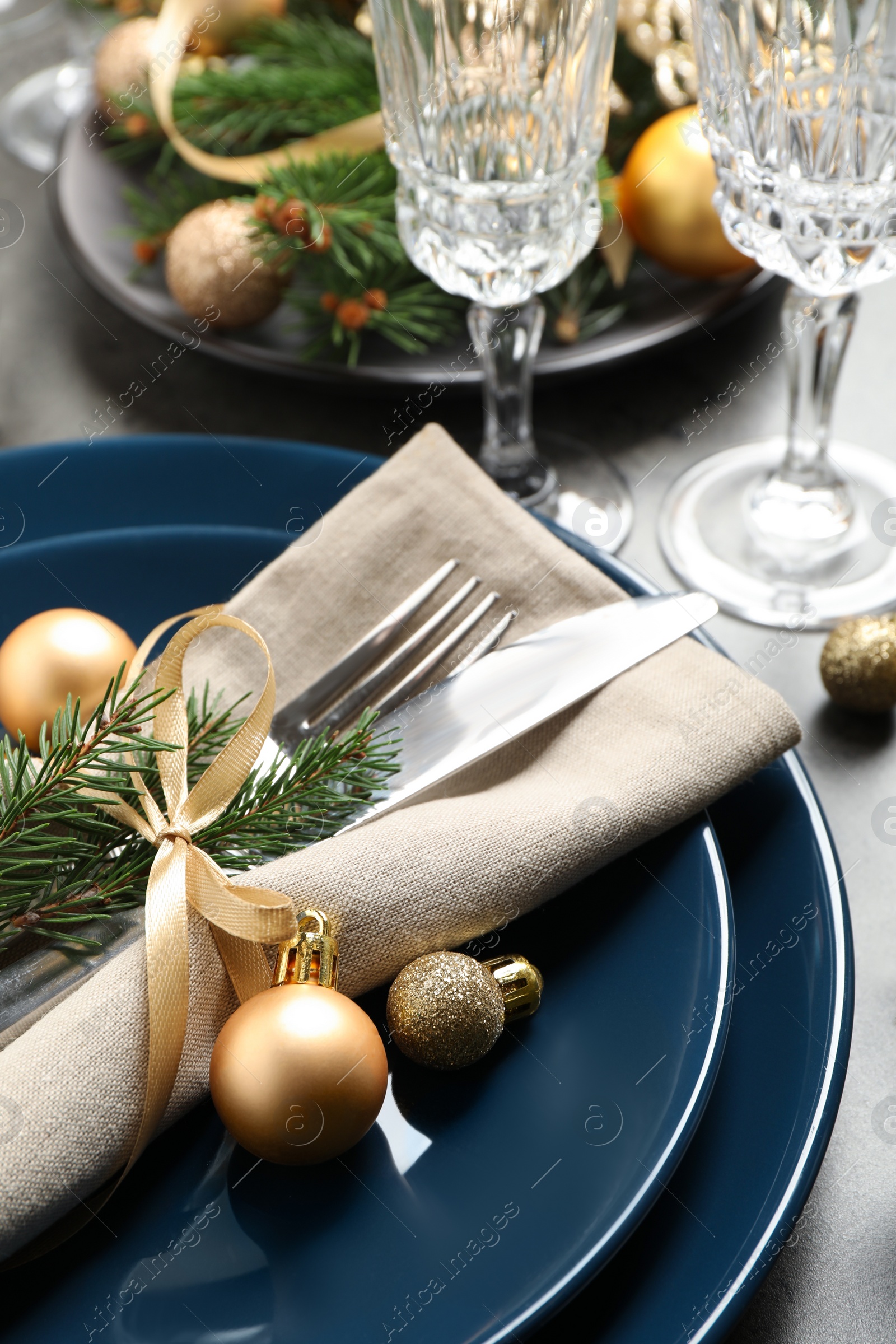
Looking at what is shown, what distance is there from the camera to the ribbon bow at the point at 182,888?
1.18ft

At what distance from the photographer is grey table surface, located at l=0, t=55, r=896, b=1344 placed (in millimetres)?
553

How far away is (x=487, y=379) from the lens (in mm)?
654

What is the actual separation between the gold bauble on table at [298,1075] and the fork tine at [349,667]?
15 centimetres

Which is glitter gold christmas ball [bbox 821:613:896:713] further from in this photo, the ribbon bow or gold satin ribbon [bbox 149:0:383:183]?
gold satin ribbon [bbox 149:0:383:183]

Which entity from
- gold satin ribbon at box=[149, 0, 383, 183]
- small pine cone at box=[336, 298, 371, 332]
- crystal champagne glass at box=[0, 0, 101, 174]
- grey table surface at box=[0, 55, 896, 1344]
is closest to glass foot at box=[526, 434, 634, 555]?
grey table surface at box=[0, 55, 896, 1344]

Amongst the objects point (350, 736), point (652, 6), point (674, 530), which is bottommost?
point (674, 530)

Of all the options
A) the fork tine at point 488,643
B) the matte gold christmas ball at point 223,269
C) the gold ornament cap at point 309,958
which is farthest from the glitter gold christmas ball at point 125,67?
the gold ornament cap at point 309,958

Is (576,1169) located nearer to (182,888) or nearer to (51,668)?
(182,888)

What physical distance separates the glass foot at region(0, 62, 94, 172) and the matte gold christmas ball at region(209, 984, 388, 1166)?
0.85 m

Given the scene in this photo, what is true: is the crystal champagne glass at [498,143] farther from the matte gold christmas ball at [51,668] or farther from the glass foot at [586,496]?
the matte gold christmas ball at [51,668]

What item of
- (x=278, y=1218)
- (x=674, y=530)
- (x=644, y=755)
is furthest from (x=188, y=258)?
(x=278, y=1218)

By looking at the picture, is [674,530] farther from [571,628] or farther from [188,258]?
[188,258]

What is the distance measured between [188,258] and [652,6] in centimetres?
36

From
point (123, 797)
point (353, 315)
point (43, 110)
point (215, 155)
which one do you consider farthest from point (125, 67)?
point (123, 797)
